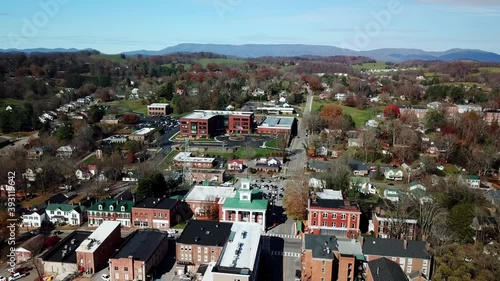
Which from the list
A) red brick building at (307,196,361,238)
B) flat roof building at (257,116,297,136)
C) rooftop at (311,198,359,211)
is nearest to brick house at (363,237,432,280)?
→ red brick building at (307,196,361,238)

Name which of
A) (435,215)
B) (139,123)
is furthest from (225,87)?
(435,215)

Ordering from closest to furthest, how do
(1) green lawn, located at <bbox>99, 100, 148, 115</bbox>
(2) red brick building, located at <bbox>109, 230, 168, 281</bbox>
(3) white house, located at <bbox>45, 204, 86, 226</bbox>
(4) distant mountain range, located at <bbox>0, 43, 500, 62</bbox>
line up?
1. (2) red brick building, located at <bbox>109, 230, 168, 281</bbox>
2. (3) white house, located at <bbox>45, 204, 86, 226</bbox>
3. (1) green lawn, located at <bbox>99, 100, 148, 115</bbox>
4. (4) distant mountain range, located at <bbox>0, 43, 500, 62</bbox>

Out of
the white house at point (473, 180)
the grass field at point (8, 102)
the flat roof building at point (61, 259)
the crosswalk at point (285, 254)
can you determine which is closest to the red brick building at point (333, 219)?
the crosswalk at point (285, 254)

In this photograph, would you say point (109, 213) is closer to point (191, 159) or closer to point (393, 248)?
point (191, 159)

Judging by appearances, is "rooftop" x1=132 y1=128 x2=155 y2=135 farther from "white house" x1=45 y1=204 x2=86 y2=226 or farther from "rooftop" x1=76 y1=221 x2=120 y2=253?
"rooftop" x1=76 y1=221 x2=120 y2=253

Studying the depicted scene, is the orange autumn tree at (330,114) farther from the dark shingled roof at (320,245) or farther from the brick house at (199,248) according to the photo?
the brick house at (199,248)

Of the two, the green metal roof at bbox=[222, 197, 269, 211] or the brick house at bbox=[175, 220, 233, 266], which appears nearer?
the brick house at bbox=[175, 220, 233, 266]

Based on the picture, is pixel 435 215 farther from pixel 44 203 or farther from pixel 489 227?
pixel 44 203
